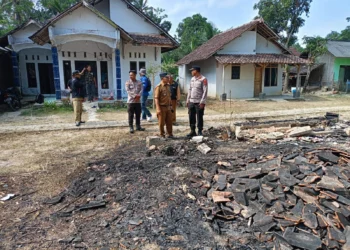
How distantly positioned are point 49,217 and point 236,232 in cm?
232

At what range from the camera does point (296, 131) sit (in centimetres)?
663

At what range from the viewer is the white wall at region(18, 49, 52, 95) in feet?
51.6

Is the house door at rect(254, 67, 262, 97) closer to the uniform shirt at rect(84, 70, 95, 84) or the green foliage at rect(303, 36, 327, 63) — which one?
the green foliage at rect(303, 36, 327, 63)

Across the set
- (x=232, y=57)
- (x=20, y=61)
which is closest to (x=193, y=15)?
(x=232, y=57)

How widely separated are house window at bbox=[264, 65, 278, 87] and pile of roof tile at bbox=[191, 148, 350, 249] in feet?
50.3

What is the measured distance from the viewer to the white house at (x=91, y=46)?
12.7 m

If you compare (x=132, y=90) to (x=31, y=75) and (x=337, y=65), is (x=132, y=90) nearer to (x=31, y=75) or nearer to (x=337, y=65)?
(x=31, y=75)

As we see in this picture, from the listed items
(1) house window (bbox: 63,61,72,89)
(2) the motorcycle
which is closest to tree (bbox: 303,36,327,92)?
(1) house window (bbox: 63,61,72,89)

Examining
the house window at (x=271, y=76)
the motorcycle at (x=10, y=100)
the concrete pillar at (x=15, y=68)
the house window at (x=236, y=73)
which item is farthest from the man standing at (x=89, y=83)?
the house window at (x=271, y=76)

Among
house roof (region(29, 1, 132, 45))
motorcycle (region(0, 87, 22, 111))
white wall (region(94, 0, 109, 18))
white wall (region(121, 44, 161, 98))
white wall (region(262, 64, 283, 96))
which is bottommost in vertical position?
motorcycle (region(0, 87, 22, 111))

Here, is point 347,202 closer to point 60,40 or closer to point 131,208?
point 131,208

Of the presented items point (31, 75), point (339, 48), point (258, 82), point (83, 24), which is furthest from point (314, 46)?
point (31, 75)

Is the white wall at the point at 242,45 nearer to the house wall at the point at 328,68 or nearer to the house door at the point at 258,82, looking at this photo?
the house door at the point at 258,82

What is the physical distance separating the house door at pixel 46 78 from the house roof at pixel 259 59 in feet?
33.6
